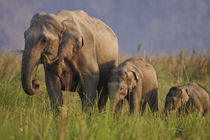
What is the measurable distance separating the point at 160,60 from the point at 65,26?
8.02 meters

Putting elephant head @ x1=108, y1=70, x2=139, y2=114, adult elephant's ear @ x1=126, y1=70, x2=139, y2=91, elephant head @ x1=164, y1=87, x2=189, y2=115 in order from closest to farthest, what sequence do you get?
elephant head @ x1=108, y1=70, x2=139, y2=114, adult elephant's ear @ x1=126, y1=70, x2=139, y2=91, elephant head @ x1=164, y1=87, x2=189, y2=115

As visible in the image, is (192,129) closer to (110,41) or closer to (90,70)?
(90,70)

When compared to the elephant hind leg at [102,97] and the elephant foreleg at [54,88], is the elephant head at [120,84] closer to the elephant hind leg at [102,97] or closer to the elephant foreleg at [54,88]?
the elephant hind leg at [102,97]

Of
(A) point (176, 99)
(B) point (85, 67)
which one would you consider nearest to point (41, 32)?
(B) point (85, 67)

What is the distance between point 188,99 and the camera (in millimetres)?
5328

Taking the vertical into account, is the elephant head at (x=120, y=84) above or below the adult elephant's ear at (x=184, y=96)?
above

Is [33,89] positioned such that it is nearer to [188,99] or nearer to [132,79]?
[132,79]

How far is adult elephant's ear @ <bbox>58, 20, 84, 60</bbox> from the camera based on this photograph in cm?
379

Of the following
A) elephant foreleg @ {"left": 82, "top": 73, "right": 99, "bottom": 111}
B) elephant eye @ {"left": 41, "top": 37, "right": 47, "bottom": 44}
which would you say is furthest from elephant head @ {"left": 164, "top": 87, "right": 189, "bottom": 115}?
elephant eye @ {"left": 41, "top": 37, "right": 47, "bottom": 44}

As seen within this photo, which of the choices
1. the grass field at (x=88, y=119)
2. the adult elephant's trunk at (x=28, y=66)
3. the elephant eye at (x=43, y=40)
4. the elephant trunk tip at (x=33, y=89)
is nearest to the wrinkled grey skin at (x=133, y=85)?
the grass field at (x=88, y=119)

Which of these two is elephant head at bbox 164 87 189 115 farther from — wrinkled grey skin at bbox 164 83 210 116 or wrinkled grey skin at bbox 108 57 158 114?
wrinkled grey skin at bbox 108 57 158 114

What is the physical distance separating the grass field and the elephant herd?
0.26 m

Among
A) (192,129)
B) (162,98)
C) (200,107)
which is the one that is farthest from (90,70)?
(162,98)

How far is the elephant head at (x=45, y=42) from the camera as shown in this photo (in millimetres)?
3558
